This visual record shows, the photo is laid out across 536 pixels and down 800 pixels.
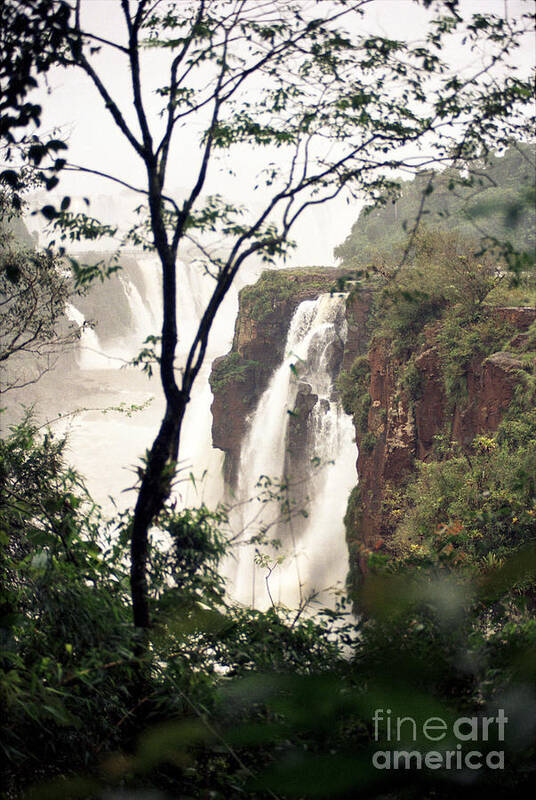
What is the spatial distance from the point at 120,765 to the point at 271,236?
8.92 ft

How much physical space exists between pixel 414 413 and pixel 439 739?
8.48 meters

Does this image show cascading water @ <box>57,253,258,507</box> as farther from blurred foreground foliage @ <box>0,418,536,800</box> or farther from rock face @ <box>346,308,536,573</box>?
blurred foreground foliage @ <box>0,418,536,800</box>

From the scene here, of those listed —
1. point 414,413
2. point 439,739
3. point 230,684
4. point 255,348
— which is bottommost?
point 439,739

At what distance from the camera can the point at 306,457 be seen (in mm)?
14859

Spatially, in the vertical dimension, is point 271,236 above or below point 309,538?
below

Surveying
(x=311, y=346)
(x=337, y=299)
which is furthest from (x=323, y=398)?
(x=337, y=299)

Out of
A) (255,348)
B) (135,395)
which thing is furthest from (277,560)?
(135,395)

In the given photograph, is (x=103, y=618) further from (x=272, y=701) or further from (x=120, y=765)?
(x=272, y=701)

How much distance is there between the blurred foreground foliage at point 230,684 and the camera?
93 cm

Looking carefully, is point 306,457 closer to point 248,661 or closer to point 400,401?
point 400,401

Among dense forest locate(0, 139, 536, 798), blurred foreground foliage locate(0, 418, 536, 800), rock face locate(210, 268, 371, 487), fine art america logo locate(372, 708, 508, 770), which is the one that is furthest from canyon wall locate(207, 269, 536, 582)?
fine art america logo locate(372, 708, 508, 770)

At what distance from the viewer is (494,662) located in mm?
1239

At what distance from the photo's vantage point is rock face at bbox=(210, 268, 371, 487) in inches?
667

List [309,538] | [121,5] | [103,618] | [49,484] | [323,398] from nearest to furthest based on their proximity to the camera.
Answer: [103,618] → [121,5] → [49,484] → [309,538] → [323,398]
